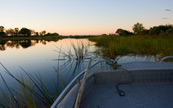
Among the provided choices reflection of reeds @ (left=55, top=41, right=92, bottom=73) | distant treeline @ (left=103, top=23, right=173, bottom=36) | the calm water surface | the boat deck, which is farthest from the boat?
distant treeline @ (left=103, top=23, right=173, bottom=36)

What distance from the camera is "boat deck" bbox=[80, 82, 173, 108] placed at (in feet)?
5.16

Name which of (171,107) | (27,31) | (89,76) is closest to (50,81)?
(89,76)

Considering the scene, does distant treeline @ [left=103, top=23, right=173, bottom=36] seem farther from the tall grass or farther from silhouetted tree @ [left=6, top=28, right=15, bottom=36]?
silhouetted tree @ [left=6, top=28, right=15, bottom=36]

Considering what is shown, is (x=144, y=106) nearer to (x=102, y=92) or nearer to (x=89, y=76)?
(x=102, y=92)

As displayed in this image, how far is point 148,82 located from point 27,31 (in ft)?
313

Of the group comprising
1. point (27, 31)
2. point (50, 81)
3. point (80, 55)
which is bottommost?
point (50, 81)

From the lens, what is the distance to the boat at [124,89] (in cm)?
156

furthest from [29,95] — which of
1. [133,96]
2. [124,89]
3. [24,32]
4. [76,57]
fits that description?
[24,32]

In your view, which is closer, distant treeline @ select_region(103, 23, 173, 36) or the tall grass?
the tall grass

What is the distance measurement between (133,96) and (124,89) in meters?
0.22

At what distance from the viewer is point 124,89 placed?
1995mm

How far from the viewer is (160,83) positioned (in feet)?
7.08

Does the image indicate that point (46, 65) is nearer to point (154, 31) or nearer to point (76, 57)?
point (76, 57)

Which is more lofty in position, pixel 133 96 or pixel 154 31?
pixel 154 31
